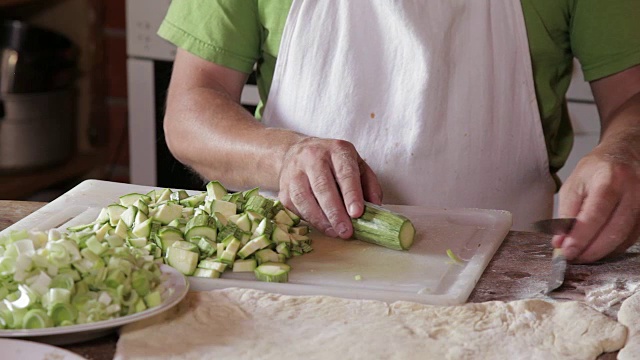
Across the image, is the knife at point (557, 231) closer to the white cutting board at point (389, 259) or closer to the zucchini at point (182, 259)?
the white cutting board at point (389, 259)

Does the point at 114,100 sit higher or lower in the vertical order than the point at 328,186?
lower

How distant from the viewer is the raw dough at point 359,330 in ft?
4.46

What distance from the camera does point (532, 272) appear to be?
1671 millimetres

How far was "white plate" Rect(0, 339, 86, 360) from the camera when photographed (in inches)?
49.8

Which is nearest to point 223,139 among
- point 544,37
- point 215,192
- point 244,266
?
point 215,192

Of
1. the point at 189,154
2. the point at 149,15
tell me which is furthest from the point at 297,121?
the point at 149,15

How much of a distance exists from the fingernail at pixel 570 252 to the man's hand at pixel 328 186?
360mm

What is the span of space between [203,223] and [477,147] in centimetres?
71

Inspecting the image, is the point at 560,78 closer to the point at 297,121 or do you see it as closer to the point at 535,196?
the point at 535,196

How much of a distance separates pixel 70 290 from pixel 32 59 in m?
2.39

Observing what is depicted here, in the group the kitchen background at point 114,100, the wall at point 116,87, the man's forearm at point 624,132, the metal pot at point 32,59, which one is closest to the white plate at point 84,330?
the man's forearm at point 624,132

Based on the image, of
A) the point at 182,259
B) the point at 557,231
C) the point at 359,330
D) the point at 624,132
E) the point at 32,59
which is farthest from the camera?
the point at 32,59

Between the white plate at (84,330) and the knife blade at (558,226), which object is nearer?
the white plate at (84,330)

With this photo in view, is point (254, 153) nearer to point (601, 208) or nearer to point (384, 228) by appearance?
point (384, 228)
